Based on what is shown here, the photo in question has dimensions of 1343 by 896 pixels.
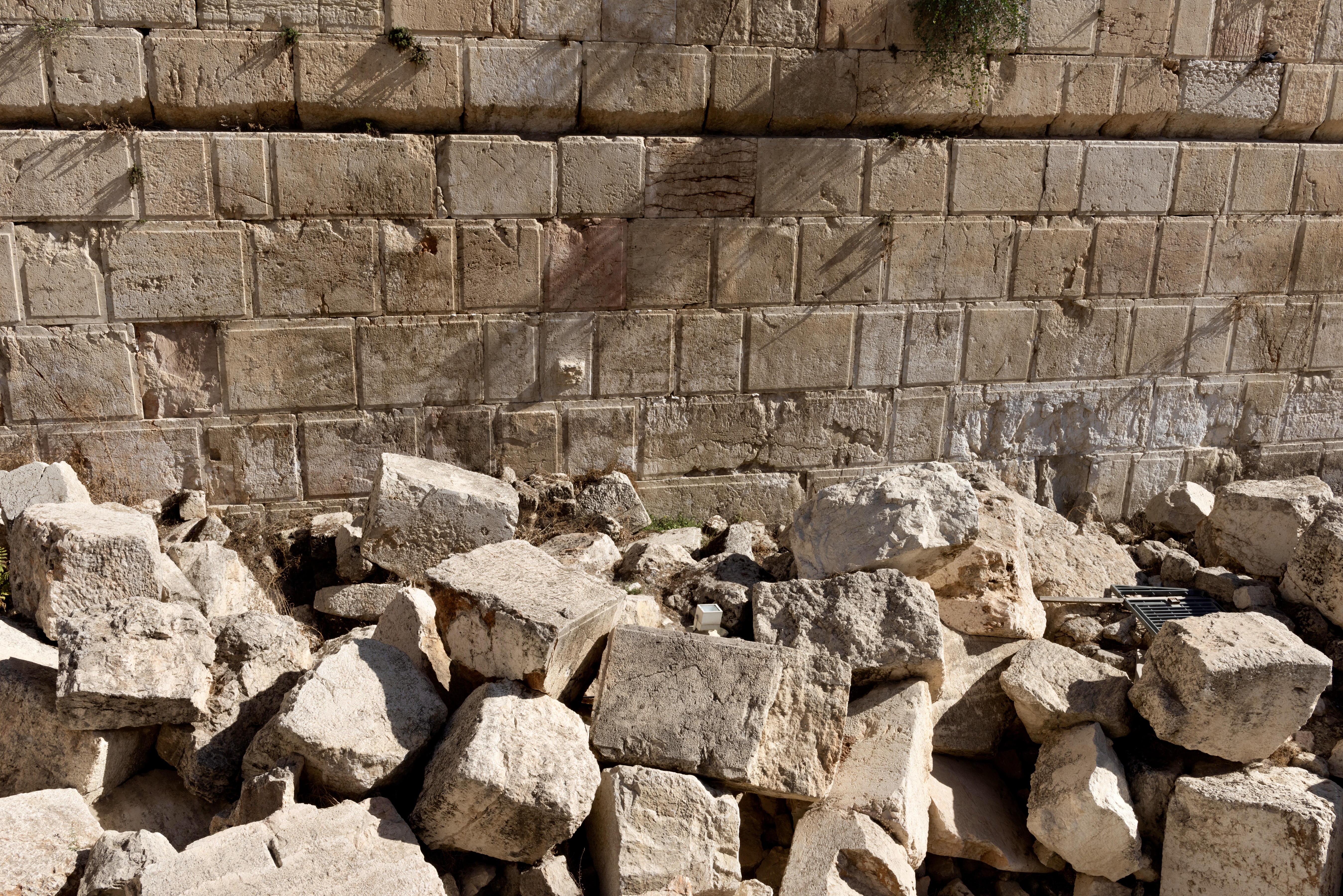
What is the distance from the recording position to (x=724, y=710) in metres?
3.83

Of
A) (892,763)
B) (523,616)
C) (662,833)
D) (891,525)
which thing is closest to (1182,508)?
(891,525)

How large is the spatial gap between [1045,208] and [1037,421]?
4.73ft

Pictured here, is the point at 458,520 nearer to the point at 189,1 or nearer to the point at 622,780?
the point at 622,780

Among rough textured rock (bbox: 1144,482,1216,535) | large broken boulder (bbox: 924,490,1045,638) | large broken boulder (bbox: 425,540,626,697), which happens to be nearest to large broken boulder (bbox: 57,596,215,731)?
large broken boulder (bbox: 425,540,626,697)

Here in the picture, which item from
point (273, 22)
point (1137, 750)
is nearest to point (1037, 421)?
point (1137, 750)

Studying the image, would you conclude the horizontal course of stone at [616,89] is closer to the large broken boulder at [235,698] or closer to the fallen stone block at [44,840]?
the large broken boulder at [235,698]

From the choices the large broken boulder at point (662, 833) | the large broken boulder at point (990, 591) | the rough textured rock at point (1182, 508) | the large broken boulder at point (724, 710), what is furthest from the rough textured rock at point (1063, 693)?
the rough textured rock at point (1182, 508)

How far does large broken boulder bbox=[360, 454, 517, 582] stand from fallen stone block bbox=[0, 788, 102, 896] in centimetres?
185

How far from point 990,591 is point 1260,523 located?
183 centimetres

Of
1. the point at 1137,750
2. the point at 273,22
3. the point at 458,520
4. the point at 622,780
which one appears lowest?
the point at 1137,750

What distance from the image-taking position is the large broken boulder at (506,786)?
3381 millimetres

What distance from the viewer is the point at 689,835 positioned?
3.56 meters

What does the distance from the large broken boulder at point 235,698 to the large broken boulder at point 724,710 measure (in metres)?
1.26

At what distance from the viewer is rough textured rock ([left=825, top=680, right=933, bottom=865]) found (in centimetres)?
387
